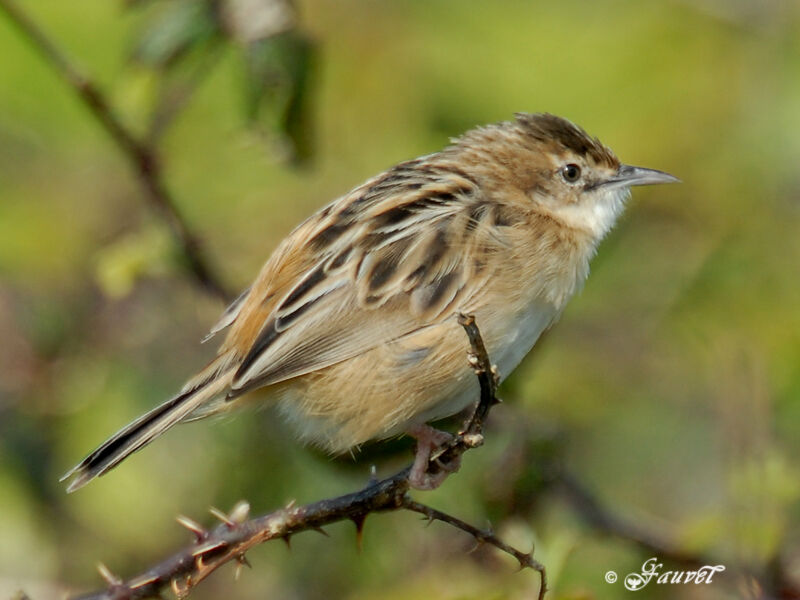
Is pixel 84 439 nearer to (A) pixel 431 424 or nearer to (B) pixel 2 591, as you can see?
(B) pixel 2 591

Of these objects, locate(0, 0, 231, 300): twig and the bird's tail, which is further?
locate(0, 0, 231, 300): twig

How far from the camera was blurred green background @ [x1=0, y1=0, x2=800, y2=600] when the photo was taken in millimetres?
5613

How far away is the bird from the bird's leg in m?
0.02

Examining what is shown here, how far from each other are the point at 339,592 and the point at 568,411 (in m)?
1.85

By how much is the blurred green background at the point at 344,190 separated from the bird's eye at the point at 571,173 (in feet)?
1.16

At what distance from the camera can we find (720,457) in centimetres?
754

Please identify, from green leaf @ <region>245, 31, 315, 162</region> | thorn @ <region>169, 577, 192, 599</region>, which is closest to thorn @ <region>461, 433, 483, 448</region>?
thorn @ <region>169, 577, 192, 599</region>

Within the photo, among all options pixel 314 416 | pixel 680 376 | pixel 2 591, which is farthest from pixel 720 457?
pixel 2 591

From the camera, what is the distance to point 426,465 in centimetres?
449

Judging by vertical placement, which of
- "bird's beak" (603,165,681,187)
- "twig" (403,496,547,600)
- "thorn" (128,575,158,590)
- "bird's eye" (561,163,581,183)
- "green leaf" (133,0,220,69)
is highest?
"green leaf" (133,0,220,69)

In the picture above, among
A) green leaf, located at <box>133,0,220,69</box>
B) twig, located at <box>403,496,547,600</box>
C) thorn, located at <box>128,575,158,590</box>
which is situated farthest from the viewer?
green leaf, located at <box>133,0,220,69</box>

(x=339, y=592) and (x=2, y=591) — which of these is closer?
(x=2, y=591)

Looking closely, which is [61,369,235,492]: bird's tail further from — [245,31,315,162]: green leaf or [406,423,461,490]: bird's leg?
[245,31,315,162]: green leaf

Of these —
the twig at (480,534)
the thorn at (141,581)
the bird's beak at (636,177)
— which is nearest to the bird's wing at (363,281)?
the bird's beak at (636,177)
